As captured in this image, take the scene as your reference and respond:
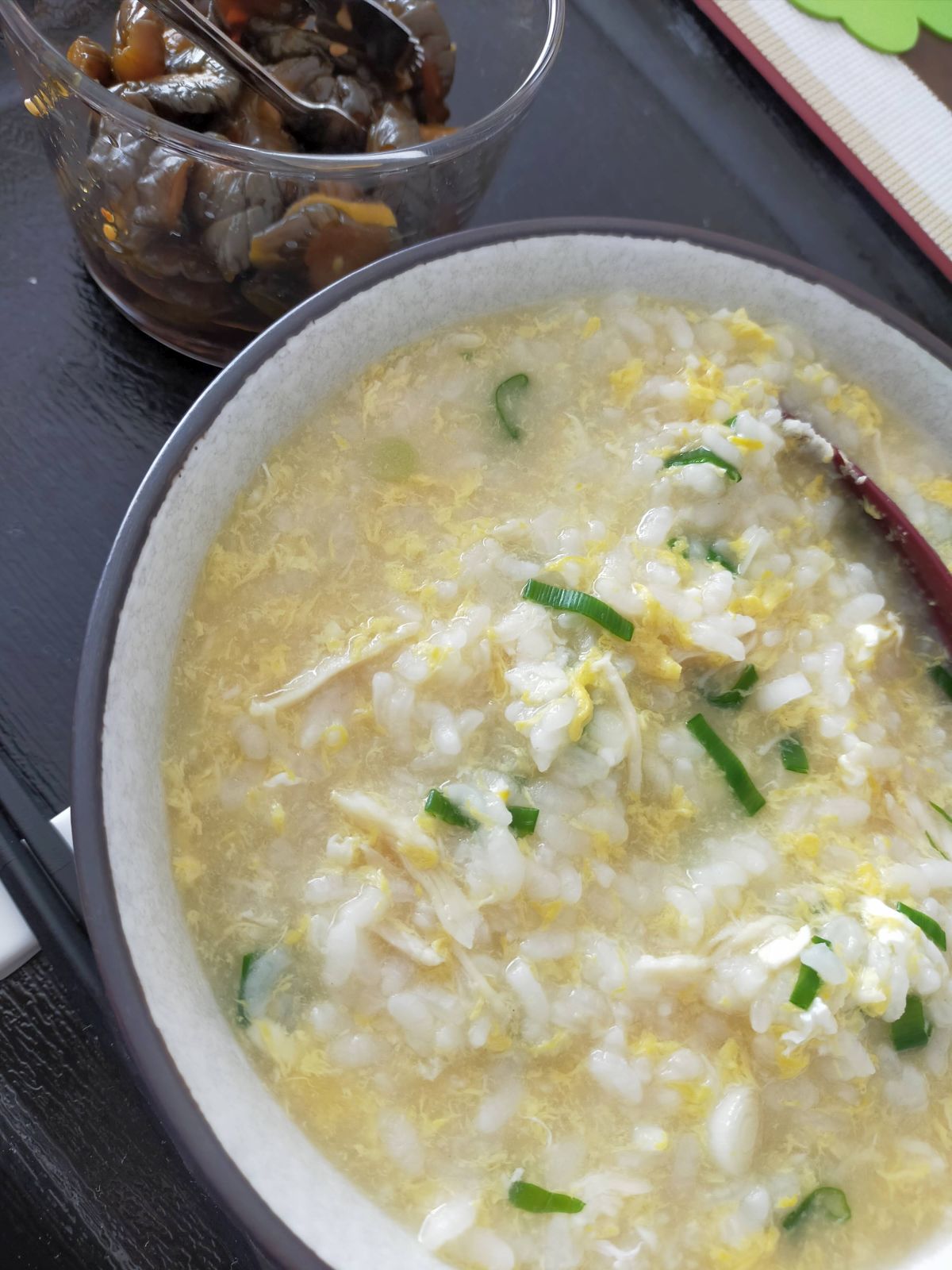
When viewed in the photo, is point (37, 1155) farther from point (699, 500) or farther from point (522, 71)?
point (522, 71)

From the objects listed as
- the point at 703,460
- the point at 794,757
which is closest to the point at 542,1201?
the point at 794,757

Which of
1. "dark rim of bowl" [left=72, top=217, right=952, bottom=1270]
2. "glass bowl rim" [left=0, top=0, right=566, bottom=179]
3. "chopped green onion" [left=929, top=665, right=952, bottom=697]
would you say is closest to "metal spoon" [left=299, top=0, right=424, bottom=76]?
"glass bowl rim" [left=0, top=0, right=566, bottom=179]

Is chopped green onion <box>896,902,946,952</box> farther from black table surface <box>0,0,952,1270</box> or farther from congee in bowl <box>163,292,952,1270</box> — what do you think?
black table surface <box>0,0,952,1270</box>

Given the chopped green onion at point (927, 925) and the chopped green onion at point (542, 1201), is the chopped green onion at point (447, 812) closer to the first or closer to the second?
the chopped green onion at point (542, 1201)

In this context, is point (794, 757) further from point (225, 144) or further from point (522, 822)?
point (225, 144)

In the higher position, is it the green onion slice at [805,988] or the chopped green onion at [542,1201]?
the green onion slice at [805,988]

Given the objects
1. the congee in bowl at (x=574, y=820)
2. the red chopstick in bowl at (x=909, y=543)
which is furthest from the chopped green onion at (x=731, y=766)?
the red chopstick in bowl at (x=909, y=543)
